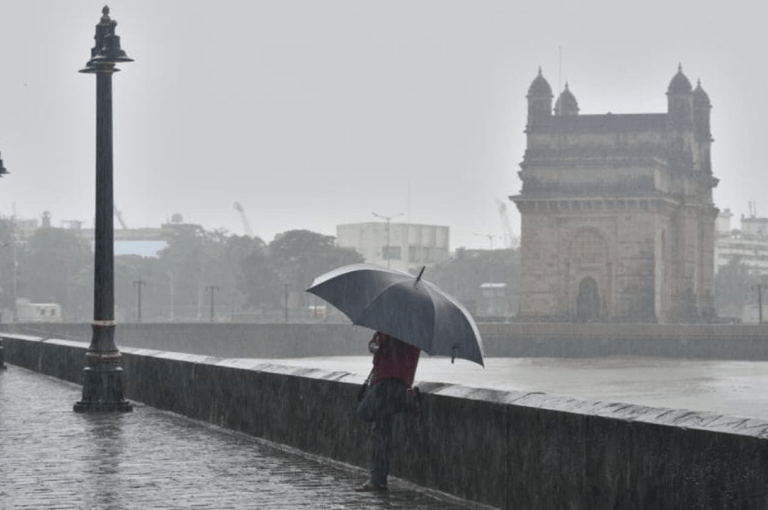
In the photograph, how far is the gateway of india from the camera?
119188 millimetres

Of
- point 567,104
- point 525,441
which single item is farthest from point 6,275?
point 525,441

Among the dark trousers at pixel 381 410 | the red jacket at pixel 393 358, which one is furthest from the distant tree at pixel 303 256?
the red jacket at pixel 393 358

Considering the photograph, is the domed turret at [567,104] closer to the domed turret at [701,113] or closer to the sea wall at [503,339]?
the domed turret at [701,113]

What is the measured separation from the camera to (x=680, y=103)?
129500 millimetres

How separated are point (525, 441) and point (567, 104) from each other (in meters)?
131

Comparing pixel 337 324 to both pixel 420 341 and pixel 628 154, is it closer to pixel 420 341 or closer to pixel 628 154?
pixel 628 154

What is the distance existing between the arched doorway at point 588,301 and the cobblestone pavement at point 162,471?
102667 millimetres

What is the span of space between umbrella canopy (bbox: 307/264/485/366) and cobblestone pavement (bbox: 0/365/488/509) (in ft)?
3.93

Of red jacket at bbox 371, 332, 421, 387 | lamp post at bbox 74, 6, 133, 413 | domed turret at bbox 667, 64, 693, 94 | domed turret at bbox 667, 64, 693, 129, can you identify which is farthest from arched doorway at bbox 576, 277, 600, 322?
red jacket at bbox 371, 332, 421, 387

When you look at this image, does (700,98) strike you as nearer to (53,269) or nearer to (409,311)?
(53,269)

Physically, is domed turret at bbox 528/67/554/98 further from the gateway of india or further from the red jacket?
the red jacket

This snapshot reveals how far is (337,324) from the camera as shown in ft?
419

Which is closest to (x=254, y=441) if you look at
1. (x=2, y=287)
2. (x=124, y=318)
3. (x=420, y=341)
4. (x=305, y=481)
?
(x=305, y=481)

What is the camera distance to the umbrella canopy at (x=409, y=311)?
11.4 metres
